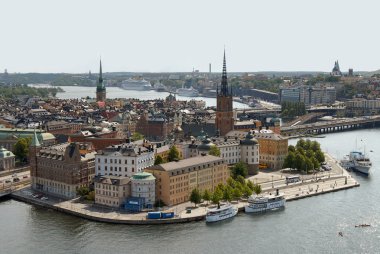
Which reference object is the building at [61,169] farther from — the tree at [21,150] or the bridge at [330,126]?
the bridge at [330,126]

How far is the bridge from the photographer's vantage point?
9419cm

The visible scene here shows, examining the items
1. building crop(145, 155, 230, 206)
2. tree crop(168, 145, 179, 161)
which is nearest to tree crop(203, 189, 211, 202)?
building crop(145, 155, 230, 206)

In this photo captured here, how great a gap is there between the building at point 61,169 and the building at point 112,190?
311 cm

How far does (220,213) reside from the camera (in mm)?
40344

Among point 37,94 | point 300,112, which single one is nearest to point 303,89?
point 300,112

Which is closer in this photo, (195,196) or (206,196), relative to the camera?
(195,196)

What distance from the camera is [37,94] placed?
165750 mm

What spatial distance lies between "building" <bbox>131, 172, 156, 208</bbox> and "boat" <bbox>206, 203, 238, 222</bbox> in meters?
4.06

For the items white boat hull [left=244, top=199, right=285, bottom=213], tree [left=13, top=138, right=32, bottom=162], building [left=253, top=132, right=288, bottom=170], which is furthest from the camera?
tree [left=13, top=138, right=32, bottom=162]

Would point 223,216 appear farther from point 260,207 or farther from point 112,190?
point 112,190

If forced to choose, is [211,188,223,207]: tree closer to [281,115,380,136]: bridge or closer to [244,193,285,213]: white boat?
[244,193,285,213]: white boat

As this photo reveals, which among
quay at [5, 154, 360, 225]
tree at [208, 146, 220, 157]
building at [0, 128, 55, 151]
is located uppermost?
tree at [208, 146, 220, 157]

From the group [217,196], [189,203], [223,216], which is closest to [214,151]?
[189,203]

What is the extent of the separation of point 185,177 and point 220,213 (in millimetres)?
4927
